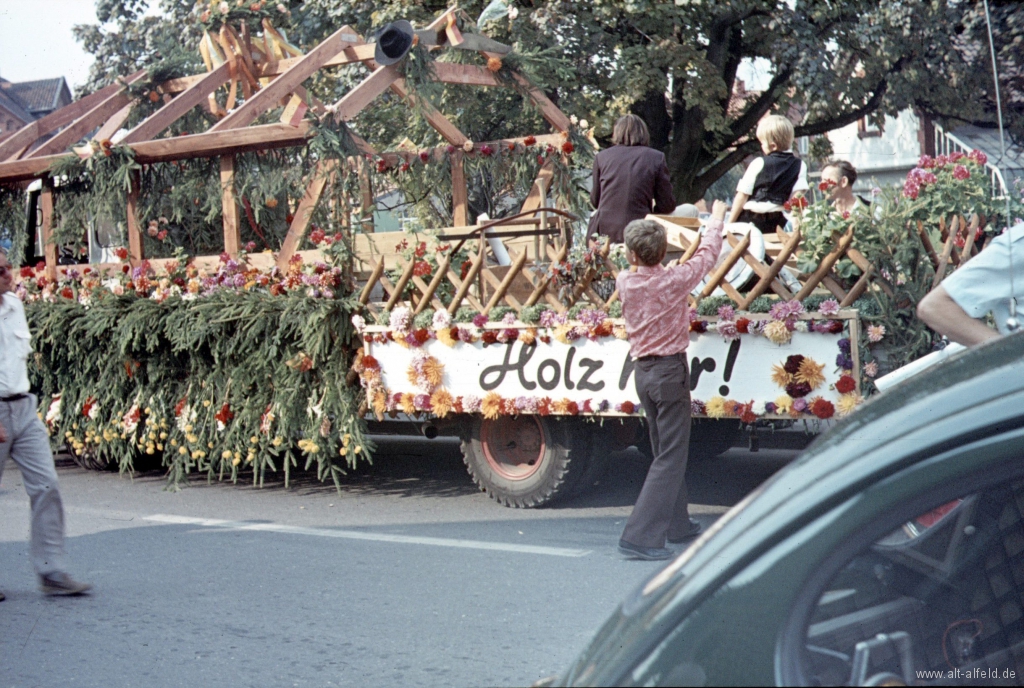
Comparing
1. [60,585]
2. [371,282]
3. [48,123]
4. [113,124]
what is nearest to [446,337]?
[371,282]

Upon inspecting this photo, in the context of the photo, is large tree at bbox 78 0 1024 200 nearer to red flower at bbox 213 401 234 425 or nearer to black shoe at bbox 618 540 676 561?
red flower at bbox 213 401 234 425

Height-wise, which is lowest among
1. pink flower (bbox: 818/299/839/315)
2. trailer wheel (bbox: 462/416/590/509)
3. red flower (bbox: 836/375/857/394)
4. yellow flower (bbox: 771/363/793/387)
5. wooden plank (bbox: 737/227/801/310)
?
trailer wheel (bbox: 462/416/590/509)

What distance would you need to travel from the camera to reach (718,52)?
18531mm

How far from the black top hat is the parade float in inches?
1.4

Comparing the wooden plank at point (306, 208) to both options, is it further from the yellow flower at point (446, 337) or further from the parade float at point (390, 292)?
the yellow flower at point (446, 337)

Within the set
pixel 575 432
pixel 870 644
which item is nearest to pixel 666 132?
pixel 575 432

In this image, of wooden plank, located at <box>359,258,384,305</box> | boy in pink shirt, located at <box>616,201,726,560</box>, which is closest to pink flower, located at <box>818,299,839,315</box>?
boy in pink shirt, located at <box>616,201,726,560</box>

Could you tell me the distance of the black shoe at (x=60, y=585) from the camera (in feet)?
17.8

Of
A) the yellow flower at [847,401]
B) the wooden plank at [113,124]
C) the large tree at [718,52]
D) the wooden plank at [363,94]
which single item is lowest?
the yellow flower at [847,401]

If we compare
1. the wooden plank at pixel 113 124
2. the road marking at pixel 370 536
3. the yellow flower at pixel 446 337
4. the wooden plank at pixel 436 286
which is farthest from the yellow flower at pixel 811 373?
the wooden plank at pixel 113 124

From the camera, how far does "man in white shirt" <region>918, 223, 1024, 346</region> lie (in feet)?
→ 10.2

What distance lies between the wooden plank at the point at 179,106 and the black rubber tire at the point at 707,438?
4484 millimetres

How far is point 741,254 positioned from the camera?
629cm

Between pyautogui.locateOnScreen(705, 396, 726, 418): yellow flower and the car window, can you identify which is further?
pyautogui.locateOnScreen(705, 396, 726, 418): yellow flower
